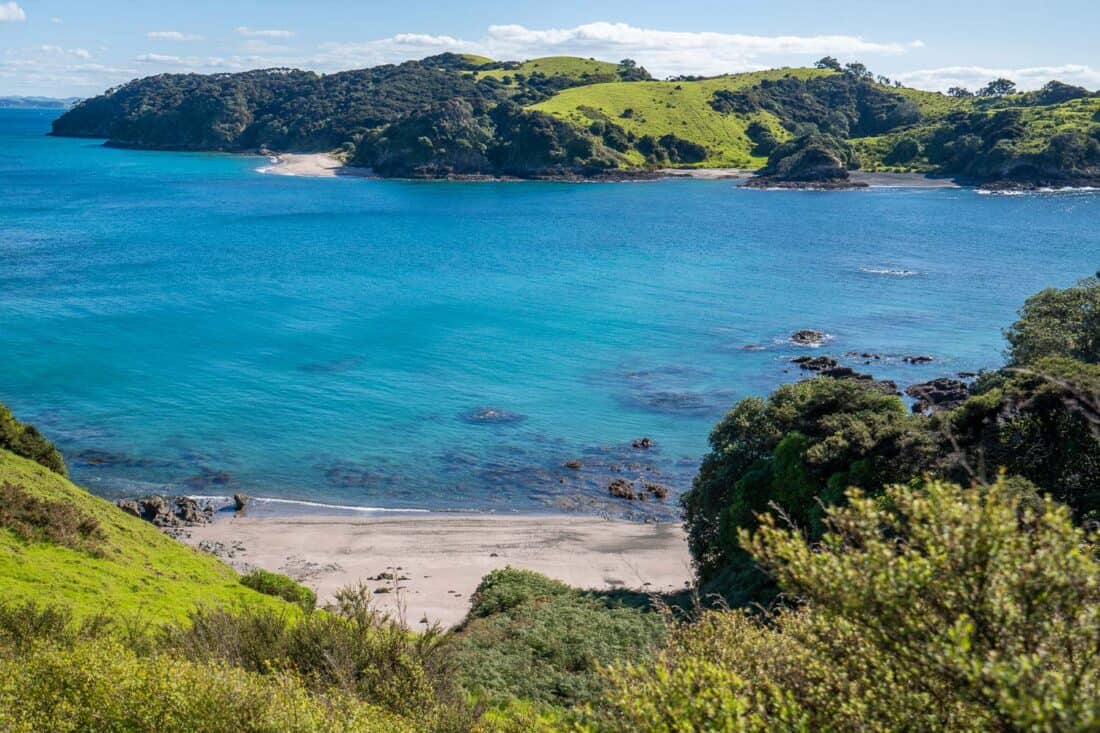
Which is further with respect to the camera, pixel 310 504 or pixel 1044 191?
pixel 1044 191

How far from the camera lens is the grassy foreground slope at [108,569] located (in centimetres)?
2648

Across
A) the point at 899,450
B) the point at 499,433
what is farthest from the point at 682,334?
the point at 899,450

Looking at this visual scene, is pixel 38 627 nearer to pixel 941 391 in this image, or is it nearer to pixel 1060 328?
pixel 1060 328

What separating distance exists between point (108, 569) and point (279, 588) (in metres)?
6.33

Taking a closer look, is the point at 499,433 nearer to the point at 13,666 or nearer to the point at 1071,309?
the point at 1071,309

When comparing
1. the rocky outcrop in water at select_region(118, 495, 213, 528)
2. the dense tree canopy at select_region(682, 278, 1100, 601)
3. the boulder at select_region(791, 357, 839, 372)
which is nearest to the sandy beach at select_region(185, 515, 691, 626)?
the rocky outcrop in water at select_region(118, 495, 213, 528)

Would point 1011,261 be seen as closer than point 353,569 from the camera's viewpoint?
No

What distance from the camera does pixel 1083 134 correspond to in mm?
196125

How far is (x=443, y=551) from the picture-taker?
43562 millimetres

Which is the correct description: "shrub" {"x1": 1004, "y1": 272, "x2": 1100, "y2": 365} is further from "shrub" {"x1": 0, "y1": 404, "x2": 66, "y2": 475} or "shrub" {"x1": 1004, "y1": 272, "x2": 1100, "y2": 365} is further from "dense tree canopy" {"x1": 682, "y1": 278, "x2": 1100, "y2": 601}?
"shrub" {"x1": 0, "y1": 404, "x2": 66, "y2": 475}

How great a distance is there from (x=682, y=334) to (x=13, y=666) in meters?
68.6

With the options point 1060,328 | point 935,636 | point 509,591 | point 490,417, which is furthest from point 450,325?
point 935,636

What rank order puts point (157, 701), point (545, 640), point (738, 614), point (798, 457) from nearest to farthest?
point (157, 701) → point (738, 614) → point (545, 640) → point (798, 457)

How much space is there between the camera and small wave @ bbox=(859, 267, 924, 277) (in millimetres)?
107062
